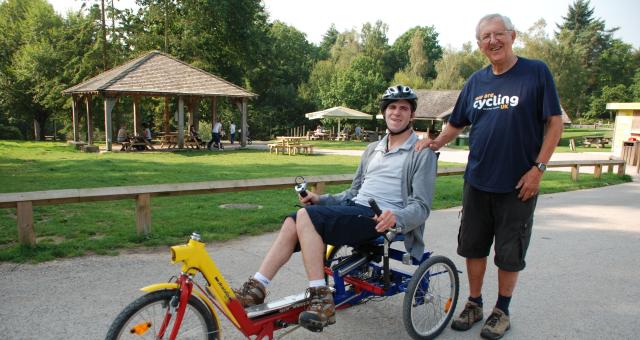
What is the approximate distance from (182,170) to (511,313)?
37.1 feet

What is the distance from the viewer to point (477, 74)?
3561 mm

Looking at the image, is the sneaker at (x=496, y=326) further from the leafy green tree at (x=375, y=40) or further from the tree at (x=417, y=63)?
the leafy green tree at (x=375, y=40)

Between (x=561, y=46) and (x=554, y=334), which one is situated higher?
(x=561, y=46)

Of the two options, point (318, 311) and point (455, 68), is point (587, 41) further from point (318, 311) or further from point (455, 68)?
point (318, 311)

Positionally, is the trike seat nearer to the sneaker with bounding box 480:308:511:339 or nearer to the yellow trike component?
the sneaker with bounding box 480:308:511:339

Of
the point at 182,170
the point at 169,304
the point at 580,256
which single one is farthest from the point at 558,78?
the point at 169,304

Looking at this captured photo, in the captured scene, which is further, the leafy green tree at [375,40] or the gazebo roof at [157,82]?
the leafy green tree at [375,40]

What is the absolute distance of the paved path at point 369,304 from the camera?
3.53m

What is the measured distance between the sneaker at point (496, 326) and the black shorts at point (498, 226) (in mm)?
386

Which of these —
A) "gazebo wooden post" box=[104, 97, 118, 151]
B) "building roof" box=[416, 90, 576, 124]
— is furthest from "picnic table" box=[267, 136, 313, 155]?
"building roof" box=[416, 90, 576, 124]

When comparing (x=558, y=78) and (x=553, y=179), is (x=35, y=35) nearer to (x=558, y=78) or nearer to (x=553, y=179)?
(x=553, y=179)

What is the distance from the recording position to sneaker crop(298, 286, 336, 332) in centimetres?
288

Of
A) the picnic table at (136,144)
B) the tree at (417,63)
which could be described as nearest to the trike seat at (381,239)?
the picnic table at (136,144)

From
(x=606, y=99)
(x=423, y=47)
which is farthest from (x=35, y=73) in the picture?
(x=606, y=99)
